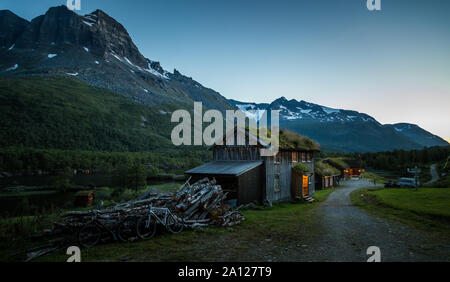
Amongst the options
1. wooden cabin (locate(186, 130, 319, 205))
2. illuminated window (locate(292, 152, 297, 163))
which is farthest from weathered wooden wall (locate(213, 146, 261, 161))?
illuminated window (locate(292, 152, 297, 163))

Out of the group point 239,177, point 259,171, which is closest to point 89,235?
point 239,177

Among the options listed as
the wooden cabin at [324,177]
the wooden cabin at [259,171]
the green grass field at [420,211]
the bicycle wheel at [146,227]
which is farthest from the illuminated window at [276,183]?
the wooden cabin at [324,177]

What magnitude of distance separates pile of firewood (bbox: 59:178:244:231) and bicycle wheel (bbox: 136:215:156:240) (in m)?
0.33

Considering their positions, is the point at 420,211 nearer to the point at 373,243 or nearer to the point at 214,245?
the point at 373,243

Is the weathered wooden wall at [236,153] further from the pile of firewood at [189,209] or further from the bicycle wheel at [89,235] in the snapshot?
the bicycle wheel at [89,235]

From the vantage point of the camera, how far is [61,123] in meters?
150

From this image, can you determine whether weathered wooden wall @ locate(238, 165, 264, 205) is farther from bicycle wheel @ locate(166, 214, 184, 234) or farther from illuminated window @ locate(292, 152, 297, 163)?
bicycle wheel @ locate(166, 214, 184, 234)

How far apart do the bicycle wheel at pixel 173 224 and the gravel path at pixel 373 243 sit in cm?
675

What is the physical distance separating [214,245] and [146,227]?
376 cm

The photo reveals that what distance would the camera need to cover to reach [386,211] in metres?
20.1
